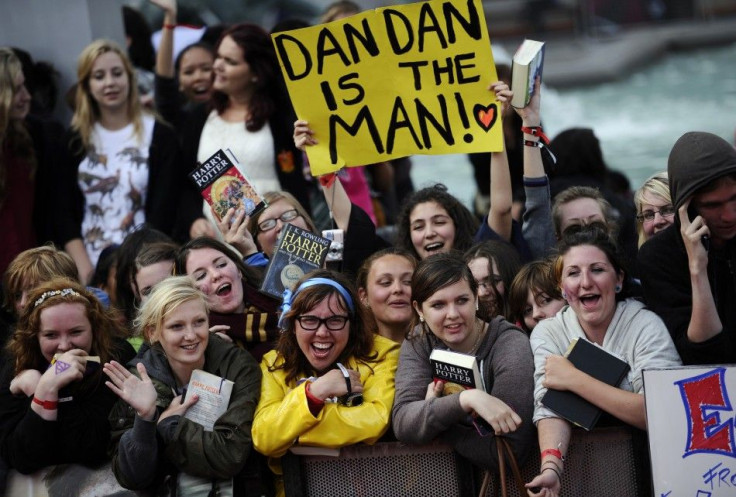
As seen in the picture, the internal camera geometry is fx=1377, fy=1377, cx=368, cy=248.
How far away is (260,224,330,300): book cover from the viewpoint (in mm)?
6812

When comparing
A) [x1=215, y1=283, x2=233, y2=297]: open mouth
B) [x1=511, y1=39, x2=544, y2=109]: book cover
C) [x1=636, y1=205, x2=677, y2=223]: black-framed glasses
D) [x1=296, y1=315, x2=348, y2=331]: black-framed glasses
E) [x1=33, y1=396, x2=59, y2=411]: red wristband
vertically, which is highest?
[x1=511, y1=39, x2=544, y2=109]: book cover

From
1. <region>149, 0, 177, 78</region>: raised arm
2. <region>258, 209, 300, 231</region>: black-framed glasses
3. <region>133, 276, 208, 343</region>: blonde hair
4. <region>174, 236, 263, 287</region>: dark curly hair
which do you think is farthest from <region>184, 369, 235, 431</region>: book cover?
<region>149, 0, 177, 78</region>: raised arm

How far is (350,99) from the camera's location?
712cm

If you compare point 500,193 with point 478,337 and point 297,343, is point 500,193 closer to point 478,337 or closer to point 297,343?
point 478,337

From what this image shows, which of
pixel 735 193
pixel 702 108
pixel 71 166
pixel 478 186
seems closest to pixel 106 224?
pixel 71 166

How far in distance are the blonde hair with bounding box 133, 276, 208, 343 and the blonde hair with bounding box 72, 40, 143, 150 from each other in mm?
2303

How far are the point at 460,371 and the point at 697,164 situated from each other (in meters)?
1.39

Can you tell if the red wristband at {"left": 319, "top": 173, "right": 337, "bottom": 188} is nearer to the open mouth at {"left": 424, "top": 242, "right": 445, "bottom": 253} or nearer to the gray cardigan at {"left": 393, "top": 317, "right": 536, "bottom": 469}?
the open mouth at {"left": 424, "top": 242, "right": 445, "bottom": 253}

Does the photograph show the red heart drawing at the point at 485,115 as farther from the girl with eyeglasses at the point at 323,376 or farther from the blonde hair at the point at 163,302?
the blonde hair at the point at 163,302

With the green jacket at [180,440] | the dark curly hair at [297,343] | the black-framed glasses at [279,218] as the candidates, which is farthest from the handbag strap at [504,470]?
the black-framed glasses at [279,218]

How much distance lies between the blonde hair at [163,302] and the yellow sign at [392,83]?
111cm

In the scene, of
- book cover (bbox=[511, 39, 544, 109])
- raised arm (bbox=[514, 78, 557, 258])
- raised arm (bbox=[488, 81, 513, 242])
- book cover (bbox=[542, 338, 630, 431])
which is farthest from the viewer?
raised arm (bbox=[488, 81, 513, 242])

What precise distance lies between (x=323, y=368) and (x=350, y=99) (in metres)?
1.65

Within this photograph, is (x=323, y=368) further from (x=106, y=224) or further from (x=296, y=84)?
(x=106, y=224)
